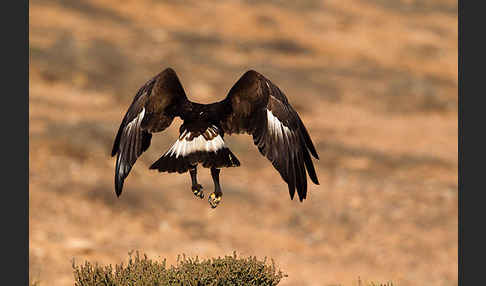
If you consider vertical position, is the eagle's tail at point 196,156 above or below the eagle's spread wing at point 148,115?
below

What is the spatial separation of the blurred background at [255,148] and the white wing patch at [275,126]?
17.1 feet

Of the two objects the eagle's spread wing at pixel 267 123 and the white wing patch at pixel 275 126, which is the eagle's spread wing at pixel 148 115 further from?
the white wing patch at pixel 275 126

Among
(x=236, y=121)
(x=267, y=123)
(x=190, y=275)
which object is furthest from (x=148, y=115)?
(x=190, y=275)

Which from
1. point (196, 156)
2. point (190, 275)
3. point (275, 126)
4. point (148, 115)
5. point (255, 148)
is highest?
point (255, 148)

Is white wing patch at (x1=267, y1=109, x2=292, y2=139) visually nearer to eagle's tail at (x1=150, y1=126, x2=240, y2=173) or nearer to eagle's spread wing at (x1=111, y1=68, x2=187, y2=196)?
eagle's tail at (x1=150, y1=126, x2=240, y2=173)

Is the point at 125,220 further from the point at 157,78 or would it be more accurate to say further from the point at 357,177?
the point at 157,78

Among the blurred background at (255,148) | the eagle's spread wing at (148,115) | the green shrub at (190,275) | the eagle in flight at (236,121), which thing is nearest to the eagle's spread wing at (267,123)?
the eagle in flight at (236,121)

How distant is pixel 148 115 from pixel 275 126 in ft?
4.34

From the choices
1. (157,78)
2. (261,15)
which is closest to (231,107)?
(157,78)

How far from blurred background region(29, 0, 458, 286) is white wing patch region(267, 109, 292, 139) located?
5218 mm

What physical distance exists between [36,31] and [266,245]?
637 inches

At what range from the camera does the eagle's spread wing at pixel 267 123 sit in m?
8.76

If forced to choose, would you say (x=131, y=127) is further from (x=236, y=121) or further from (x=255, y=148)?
(x=255, y=148)

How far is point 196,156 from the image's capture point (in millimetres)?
8422
